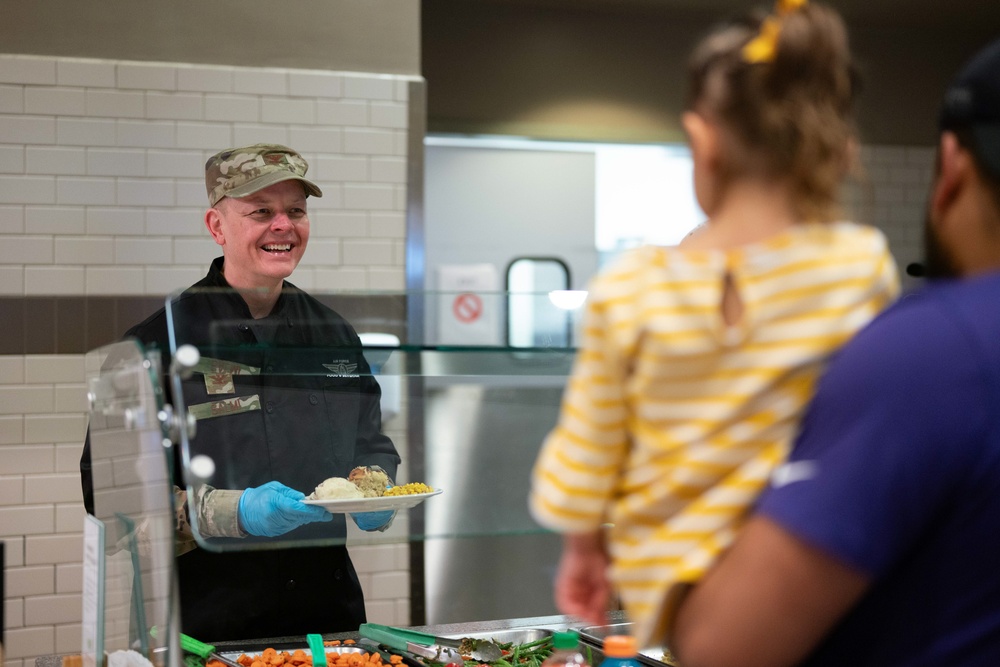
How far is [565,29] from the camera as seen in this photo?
621cm

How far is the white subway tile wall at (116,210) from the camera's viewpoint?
13.0ft

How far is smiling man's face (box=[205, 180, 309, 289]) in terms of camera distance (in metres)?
2.66

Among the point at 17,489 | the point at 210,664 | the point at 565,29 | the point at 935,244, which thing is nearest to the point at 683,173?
the point at 565,29

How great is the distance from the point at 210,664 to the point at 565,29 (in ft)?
16.8

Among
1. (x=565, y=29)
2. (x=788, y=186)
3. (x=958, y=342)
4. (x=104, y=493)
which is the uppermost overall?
(x=565, y=29)

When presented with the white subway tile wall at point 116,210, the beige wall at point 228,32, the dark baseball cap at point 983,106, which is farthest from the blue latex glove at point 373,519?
the beige wall at point 228,32

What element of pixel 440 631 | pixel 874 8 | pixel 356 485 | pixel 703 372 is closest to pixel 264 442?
pixel 356 485

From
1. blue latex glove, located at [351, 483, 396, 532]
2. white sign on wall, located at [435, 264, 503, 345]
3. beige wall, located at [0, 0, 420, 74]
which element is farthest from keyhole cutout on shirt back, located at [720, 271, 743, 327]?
beige wall, located at [0, 0, 420, 74]

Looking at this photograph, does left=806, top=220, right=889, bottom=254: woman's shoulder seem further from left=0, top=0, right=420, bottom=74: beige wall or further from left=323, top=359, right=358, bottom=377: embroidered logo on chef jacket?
left=0, top=0, right=420, bottom=74: beige wall

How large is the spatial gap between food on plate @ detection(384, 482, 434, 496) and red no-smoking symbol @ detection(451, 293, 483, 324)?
0.29 metres

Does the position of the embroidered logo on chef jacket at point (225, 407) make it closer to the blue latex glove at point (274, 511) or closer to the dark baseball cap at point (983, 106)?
the blue latex glove at point (274, 511)

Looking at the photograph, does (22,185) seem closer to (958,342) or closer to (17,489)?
(17,489)

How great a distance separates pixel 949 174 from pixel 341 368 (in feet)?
3.39

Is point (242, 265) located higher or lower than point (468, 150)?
lower
